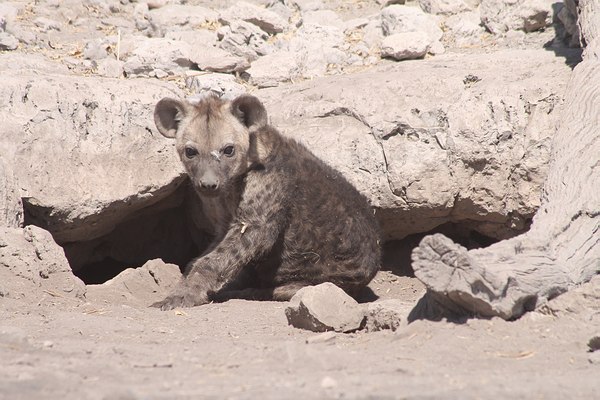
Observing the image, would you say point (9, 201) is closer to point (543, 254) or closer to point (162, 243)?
point (162, 243)

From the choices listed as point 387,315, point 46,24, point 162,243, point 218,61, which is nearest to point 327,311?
point 387,315

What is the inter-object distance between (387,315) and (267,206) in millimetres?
1755

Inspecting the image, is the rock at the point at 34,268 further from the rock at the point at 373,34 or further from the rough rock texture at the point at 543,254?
the rock at the point at 373,34

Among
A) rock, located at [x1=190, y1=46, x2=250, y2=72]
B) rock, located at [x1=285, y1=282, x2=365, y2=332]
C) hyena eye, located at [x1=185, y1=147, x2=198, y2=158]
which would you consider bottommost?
rock, located at [x1=285, y1=282, x2=365, y2=332]

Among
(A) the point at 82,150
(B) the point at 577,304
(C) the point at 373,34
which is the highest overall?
(C) the point at 373,34

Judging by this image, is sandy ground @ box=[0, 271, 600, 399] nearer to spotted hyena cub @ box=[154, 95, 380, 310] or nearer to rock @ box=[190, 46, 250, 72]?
spotted hyena cub @ box=[154, 95, 380, 310]

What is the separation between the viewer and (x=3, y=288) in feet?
18.7

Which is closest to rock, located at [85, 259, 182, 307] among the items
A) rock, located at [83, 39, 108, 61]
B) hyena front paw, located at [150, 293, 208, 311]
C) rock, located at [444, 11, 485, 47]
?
hyena front paw, located at [150, 293, 208, 311]

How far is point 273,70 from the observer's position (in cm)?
792

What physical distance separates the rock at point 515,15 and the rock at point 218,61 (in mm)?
2360

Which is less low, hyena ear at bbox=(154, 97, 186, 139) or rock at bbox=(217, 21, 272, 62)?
rock at bbox=(217, 21, 272, 62)

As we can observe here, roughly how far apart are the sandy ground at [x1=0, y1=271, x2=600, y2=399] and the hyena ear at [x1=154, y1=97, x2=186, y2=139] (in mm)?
1753

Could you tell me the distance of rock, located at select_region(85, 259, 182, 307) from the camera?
6.29 metres

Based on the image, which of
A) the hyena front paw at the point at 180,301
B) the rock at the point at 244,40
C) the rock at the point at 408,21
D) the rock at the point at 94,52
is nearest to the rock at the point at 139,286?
the hyena front paw at the point at 180,301
